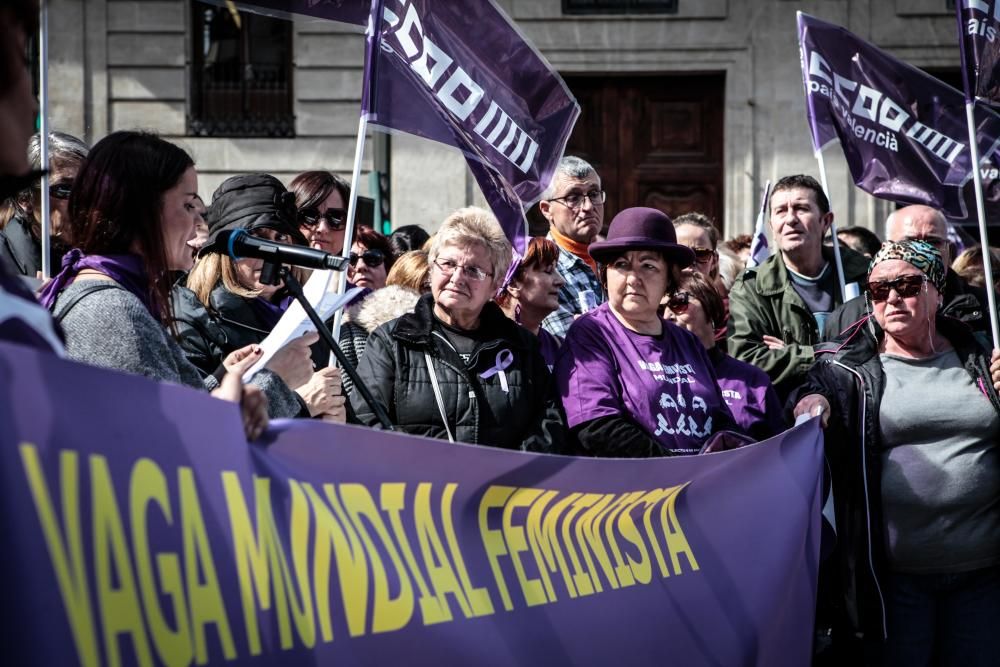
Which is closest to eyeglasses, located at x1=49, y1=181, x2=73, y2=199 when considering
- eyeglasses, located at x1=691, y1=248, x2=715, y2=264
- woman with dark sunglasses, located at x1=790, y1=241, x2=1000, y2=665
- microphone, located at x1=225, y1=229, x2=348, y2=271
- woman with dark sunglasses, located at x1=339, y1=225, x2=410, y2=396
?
woman with dark sunglasses, located at x1=339, y1=225, x2=410, y2=396

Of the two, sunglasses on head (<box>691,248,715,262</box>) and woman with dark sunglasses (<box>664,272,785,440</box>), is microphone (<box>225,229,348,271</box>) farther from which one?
sunglasses on head (<box>691,248,715,262</box>)

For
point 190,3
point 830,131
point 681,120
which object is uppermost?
point 190,3

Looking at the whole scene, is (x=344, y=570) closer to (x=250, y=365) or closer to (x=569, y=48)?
(x=250, y=365)

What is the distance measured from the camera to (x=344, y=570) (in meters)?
2.68

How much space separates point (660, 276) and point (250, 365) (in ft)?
6.15

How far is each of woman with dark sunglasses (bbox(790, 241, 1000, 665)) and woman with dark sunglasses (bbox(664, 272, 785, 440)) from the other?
143 mm

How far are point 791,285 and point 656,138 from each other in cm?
934

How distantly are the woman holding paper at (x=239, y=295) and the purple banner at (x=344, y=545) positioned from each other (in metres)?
0.84

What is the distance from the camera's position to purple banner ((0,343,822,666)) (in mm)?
2146

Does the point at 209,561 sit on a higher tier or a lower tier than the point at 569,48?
lower

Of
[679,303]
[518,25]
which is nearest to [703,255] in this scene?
[679,303]

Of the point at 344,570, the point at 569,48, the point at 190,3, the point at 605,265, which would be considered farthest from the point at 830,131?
the point at 190,3

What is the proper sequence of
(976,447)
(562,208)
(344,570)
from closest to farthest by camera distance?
(344,570), (976,447), (562,208)

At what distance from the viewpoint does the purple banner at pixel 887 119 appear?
6.85 metres
